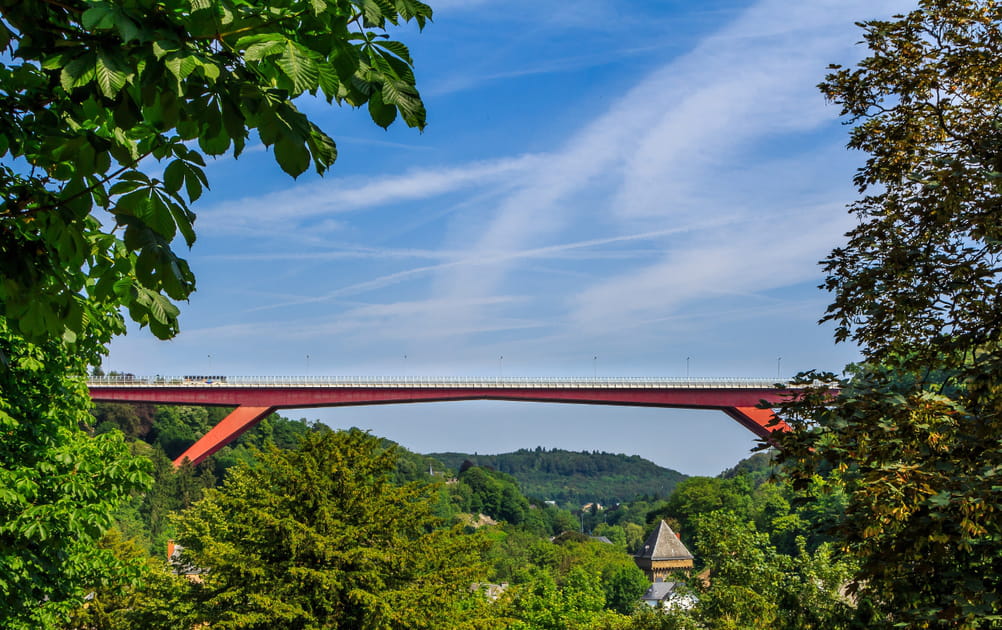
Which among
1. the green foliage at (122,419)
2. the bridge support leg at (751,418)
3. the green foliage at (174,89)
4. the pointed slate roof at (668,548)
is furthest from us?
the green foliage at (122,419)

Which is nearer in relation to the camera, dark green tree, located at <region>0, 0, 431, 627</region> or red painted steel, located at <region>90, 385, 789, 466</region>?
dark green tree, located at <region>0, 0, 431, 627</region>

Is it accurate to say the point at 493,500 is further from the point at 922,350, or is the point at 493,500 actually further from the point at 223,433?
the point at 922,350

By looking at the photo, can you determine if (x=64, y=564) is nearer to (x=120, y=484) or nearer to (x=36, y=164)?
(x=120, y=484)

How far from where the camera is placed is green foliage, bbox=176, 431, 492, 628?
1716 centimetres

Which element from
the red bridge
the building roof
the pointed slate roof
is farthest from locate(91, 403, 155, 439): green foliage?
the pointed slate roof

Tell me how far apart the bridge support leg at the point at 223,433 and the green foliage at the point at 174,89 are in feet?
168

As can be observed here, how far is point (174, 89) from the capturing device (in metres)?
2.72

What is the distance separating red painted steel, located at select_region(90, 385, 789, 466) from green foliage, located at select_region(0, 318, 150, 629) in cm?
4212

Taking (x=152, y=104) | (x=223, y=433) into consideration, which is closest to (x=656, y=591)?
(x=223, y=433)

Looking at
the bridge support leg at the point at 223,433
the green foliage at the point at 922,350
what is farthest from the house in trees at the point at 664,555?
the green foliage at the point at 922,350

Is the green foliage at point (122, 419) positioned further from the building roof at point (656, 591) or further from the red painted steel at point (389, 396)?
the building roof at point (656, 591)

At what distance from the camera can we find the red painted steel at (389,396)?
186 feet

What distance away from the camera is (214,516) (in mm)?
21516

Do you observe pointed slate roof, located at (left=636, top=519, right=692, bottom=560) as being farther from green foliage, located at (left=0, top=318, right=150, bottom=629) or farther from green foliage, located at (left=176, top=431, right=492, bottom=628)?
green foliage, located at (left=0, top=318, right=150, bottom=629)
